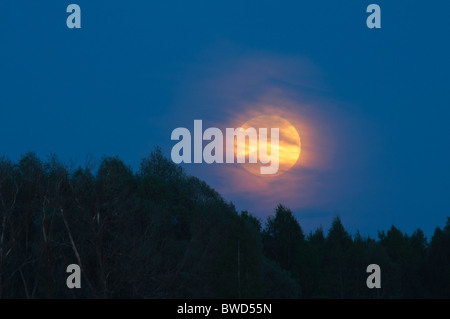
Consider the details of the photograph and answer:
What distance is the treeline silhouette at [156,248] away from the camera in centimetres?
5119

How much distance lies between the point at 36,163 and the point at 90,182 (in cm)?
1361

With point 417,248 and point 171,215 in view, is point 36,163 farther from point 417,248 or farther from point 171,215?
point 417,248

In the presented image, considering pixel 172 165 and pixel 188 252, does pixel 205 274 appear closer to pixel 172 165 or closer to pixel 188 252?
pixel 188 252

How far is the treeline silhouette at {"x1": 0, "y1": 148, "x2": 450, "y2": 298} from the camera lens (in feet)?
168

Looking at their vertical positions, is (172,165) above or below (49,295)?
above

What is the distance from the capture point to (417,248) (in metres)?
90.9

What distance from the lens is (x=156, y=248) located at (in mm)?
60438

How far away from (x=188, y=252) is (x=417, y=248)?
4745 cm

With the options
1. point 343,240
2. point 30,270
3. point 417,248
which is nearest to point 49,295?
point 30,270

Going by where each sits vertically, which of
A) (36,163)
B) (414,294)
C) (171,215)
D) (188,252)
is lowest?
(414,294)

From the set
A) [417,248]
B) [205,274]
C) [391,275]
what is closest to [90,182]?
[205,274]

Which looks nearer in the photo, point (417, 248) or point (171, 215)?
point (171, 215)
